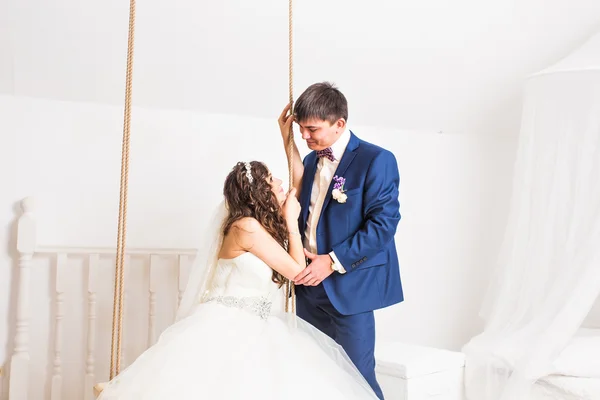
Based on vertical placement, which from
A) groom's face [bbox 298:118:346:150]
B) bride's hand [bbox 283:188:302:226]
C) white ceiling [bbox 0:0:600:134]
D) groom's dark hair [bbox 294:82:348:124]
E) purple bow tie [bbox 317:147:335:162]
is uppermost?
white ceiling [bbox 0:0:600:134]

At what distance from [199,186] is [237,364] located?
1.65 meters

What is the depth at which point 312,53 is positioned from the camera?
3.71 m

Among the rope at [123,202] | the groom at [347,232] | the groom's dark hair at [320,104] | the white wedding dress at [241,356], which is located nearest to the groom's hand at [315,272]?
the groom at [347,232]

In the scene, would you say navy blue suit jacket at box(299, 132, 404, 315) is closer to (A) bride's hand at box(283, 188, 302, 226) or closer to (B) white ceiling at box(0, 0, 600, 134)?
(A) bride's hand at box(283, 188, 302, 226)

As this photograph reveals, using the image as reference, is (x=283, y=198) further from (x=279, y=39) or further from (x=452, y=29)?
(x=452, y=29)

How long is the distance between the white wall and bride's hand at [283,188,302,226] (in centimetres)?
119

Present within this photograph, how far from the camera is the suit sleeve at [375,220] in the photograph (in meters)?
2.48

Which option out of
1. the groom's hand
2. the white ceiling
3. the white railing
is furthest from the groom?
the white railing

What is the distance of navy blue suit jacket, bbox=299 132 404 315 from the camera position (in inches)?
98.0

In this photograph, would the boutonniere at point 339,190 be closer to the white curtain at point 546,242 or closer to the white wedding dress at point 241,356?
the white wedding dress at point 241,356

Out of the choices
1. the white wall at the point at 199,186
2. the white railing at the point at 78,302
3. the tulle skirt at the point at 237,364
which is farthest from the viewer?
the white wall at the point at 199,186

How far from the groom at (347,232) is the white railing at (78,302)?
115 centimetres

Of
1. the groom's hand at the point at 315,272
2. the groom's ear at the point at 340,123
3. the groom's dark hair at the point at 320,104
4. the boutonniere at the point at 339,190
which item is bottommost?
the groom's hand at the point at 315,272

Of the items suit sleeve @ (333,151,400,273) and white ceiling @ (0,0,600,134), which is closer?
Result: suit sleeve @ (333,151,400,273)
